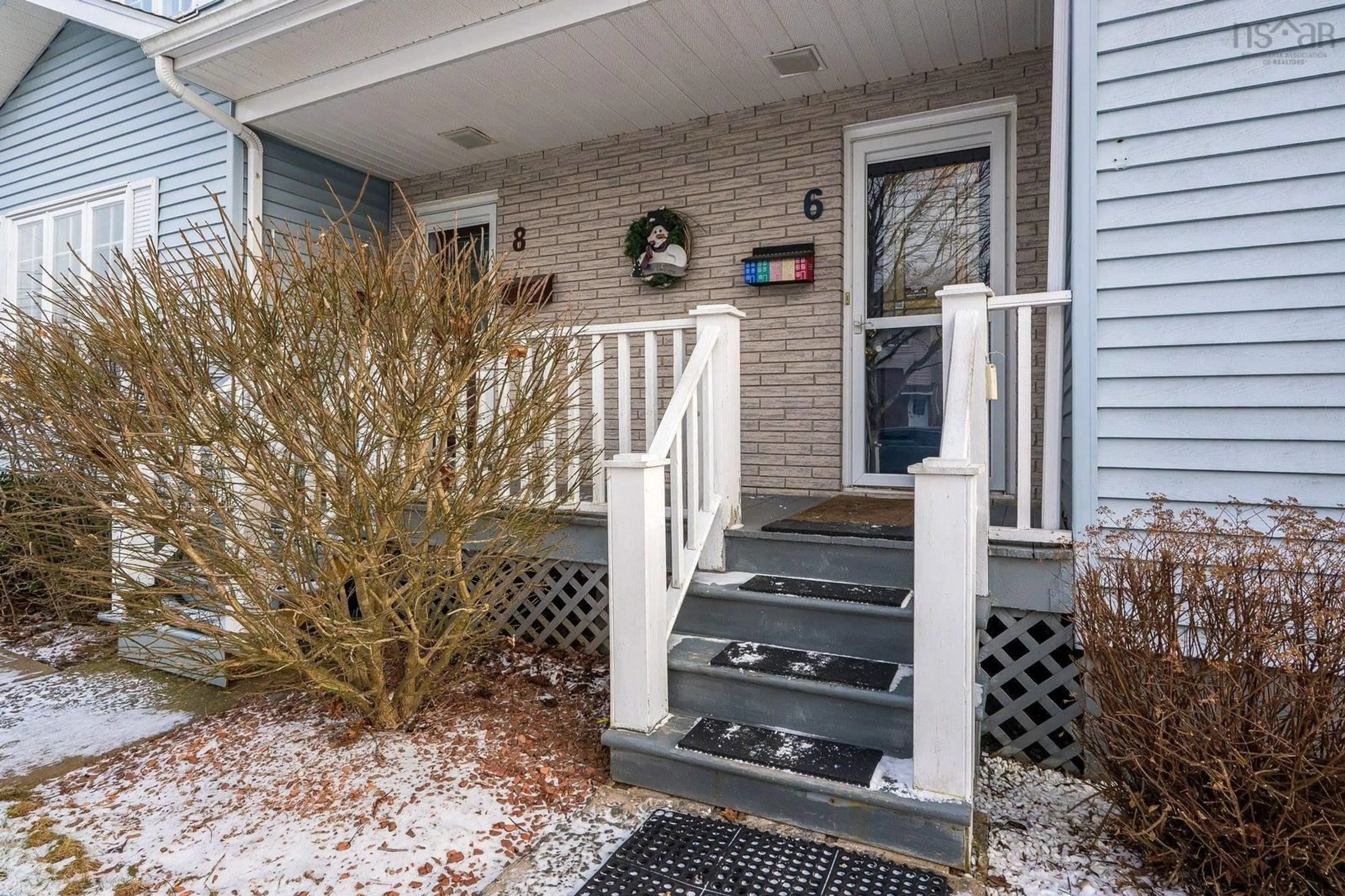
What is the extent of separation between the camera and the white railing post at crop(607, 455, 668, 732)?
8.12 feet

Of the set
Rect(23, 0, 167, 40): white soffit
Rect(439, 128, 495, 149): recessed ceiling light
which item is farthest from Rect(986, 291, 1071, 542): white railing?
Rect(23, 0, 167, 40): white soffit

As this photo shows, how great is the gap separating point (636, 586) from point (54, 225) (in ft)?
22.4

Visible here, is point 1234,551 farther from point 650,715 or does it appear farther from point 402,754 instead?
point 402,754

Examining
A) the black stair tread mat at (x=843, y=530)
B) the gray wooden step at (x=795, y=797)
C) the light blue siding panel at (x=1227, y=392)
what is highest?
the light blue siding panel at (x=1227, y=392)

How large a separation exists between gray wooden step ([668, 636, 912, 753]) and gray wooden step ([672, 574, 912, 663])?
A: 0.13m

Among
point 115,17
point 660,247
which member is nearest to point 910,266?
point 660,247

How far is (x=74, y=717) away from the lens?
325 cm

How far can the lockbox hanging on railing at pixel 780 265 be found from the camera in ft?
Result: 14.6

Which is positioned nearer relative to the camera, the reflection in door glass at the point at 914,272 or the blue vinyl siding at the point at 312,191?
the reflection in door glass at the point at 914,272

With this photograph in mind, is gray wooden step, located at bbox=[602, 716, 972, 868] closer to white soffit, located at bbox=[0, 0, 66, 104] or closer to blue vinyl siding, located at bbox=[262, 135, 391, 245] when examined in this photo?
blue vinyl siding, located at bbox=[262, 135, 391, 245]

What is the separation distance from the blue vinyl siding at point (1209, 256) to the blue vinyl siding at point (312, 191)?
14.1ft

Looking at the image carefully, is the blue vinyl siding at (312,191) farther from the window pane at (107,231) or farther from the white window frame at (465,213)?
the window pane at (107,231)

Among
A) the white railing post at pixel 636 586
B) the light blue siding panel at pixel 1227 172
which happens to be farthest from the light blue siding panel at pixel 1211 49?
the white railing post at pixel 636 586

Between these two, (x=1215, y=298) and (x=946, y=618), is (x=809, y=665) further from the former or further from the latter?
(x=1215, y=298)
